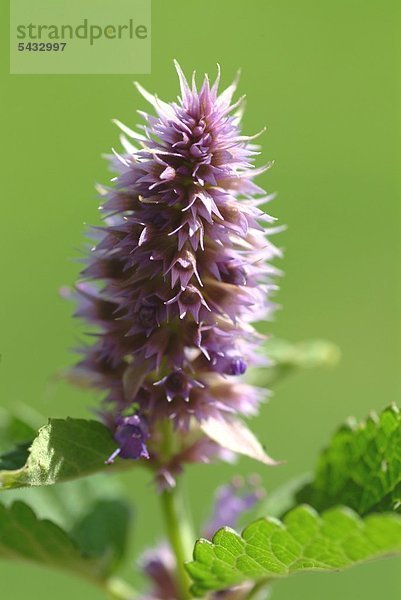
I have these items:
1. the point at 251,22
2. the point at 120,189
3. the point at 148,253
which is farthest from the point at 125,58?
the point at 148,253

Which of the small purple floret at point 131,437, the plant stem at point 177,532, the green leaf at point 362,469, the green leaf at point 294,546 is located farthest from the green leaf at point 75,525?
the green leaf at point 362,469

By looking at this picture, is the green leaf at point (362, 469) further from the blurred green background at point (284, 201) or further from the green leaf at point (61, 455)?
the green leaf at point (61, 455)

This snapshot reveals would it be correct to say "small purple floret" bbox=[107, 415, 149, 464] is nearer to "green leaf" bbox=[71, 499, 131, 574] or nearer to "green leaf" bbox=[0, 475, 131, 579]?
"green leaf" bbox=[0, 475, 131, 579]

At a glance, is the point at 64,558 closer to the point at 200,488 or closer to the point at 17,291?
the point at 17,291

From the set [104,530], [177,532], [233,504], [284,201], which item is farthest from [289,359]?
[284,201]

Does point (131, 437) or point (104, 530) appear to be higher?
point (131, 437)

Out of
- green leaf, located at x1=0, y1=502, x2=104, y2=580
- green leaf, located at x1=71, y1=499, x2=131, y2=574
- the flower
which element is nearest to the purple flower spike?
green leaf, located at x1=71, y1=499, x2=131, y2=574

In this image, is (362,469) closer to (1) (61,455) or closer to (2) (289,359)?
Answer: (2) (289,359)
